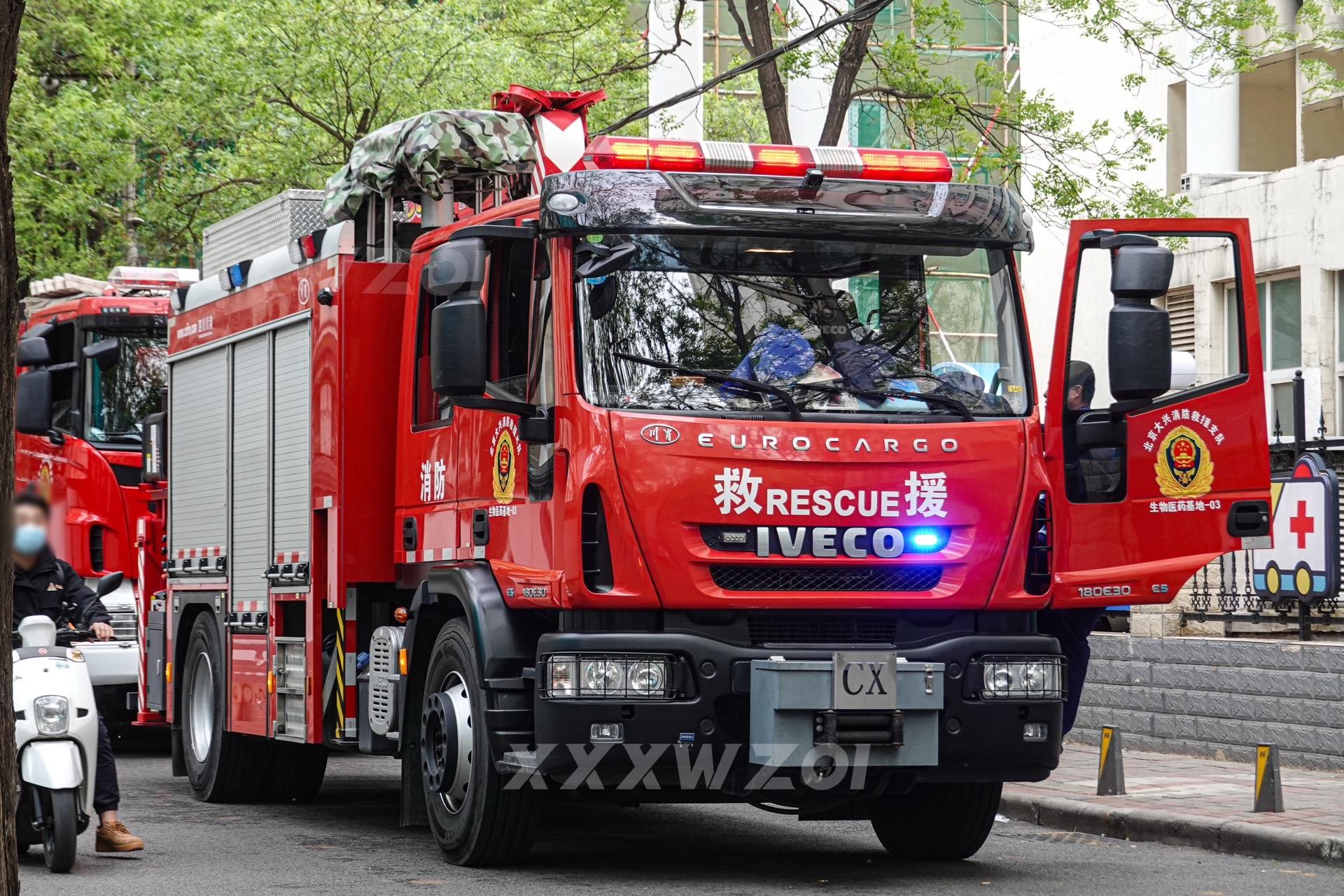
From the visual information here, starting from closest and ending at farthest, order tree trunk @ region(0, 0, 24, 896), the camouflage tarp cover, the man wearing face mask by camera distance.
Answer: tree trunk @ region(0, 0, 24, 896) → the man wearing face mask → the camouflage tarp cover

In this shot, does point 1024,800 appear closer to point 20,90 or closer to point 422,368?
point 422,368

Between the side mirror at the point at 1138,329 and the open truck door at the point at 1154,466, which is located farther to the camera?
the open truck door at the point at 1154,466

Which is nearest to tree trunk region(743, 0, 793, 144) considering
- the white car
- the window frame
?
the white car

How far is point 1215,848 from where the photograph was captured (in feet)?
31.8

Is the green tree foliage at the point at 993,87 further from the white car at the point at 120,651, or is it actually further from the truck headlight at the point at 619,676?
the truck headlight at the point at 619,676

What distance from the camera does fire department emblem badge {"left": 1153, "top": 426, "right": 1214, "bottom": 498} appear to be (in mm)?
8922

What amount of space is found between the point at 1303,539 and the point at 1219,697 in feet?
4.06

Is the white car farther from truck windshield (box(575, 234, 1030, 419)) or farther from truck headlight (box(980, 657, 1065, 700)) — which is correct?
truck headlight (box(980, 657, 1065, 700))

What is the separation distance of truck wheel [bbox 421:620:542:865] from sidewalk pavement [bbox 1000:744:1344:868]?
3509 mm

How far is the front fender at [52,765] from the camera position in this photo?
27.5 ft

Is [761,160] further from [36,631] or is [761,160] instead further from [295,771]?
[295,771]

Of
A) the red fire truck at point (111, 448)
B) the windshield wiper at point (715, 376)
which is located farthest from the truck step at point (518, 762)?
the red fire truck at point (111, 448)

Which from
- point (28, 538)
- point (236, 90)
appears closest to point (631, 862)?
point (28, 538)

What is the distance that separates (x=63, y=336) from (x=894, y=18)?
1763cm
